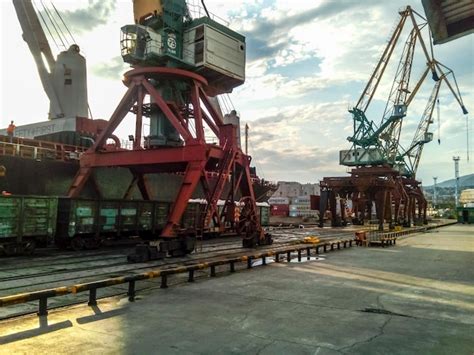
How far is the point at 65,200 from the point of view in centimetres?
2059

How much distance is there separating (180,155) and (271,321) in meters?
14.0

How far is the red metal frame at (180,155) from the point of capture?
20.1 m

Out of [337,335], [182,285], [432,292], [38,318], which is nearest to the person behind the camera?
[337,335]

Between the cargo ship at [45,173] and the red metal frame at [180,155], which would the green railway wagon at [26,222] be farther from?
the cargo ship at [45,173]

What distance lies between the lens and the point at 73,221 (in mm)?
20625

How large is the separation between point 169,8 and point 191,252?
16880 millimetres

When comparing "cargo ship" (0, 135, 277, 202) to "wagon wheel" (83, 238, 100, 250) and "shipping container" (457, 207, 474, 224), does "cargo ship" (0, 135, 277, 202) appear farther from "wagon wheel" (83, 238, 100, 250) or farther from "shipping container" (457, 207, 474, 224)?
"shipping container" (457, 207, 474, 224)

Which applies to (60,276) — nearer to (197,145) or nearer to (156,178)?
(197,145)

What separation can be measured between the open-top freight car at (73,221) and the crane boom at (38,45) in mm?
31070

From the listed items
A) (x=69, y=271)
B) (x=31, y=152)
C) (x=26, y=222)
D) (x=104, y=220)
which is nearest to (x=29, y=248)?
(x=26, y=222)

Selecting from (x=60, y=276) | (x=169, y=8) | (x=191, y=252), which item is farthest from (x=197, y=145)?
(x=169, y=8)

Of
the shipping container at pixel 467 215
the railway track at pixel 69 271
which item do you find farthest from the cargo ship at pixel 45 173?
the shipping container at pixel 467 215

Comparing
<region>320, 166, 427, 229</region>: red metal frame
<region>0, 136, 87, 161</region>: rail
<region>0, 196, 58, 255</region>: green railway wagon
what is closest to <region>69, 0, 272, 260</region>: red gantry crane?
<region>0, 196, 58, 255</region>: green railway wagon

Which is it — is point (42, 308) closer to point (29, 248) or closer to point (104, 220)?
point (29, 248)
